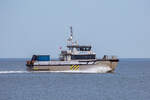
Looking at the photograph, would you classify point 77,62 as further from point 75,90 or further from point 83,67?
point 75,90

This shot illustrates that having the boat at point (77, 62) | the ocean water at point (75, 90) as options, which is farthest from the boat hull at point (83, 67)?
the ocean water at point (75, 90)

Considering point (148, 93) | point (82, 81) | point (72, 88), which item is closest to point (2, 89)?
point (72, 88)

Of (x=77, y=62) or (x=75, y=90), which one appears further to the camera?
(x=77, y=62)

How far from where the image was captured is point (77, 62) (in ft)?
233

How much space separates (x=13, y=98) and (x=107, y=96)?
9.01m

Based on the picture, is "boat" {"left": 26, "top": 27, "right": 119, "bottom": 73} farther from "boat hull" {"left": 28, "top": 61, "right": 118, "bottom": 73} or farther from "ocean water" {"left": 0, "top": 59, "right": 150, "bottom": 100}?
"ocean water" {"left": 0, "top": 59, "right": 150, "bottom": 100}

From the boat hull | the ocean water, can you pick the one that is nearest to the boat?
the boat hull

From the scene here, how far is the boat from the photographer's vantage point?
7094cm

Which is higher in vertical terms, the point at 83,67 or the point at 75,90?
the point at 83,67

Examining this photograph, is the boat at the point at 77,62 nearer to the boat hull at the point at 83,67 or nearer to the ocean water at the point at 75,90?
the boat hull at the point at 83,67

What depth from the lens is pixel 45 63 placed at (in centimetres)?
7262

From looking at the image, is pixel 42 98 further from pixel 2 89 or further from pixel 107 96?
pixel 2 89

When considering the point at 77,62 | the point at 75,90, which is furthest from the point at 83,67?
the point at 75,90

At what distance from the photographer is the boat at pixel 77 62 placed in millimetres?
70938
